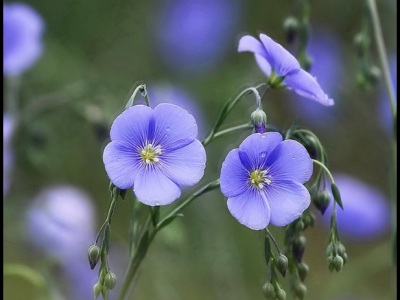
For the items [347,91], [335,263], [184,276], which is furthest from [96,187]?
[335,263]

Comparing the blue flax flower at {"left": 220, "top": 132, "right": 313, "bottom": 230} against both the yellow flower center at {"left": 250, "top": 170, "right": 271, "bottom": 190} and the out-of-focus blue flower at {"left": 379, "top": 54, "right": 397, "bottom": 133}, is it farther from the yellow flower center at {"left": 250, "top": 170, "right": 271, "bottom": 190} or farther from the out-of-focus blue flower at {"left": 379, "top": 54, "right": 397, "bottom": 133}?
the out-of-focus blue flower at {"left": 379, "top": 54, "right": 397, "bottom": 133}

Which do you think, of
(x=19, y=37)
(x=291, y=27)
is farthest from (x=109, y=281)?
(x=19, y=37)

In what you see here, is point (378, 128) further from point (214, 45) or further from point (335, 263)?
point (335, 263)

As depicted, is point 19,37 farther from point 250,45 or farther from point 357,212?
point 250,45

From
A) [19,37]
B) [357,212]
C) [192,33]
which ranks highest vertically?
[19,37]

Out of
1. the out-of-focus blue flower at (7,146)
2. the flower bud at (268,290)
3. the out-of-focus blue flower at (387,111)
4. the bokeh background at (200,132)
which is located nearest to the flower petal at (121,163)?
the flower bud at (268,290)

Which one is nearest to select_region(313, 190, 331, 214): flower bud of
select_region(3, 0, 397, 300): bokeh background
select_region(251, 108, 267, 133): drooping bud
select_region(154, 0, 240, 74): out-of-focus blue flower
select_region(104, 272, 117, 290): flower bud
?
select_region(251, 108, 267, 133): drooping bud
